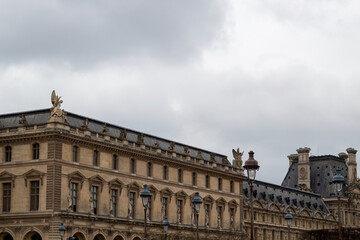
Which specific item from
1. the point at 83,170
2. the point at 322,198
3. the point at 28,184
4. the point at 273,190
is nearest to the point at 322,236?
the point at 83,170

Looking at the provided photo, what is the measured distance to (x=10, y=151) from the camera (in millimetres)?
77875

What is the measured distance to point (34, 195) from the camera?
247 ft

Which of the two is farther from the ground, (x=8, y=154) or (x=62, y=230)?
(x=8, y=154)

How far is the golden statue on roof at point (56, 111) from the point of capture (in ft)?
247

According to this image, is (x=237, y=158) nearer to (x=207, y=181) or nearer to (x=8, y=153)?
(x=207, y=181)

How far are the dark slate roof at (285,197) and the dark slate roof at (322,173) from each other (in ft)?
21.1

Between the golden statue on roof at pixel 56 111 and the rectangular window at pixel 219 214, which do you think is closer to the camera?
the golden statue on roof at pixel 56 111

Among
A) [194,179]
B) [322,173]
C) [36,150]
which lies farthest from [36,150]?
[322,173]

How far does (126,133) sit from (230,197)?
24.9 meters

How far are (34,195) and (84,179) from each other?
569 cm

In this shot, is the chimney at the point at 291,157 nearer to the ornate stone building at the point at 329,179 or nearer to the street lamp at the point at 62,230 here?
the ornate stone building at the point at 329,179

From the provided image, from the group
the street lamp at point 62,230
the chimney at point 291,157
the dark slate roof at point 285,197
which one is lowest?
the street lamp at point 62,230

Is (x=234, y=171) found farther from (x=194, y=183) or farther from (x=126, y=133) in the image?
(x=126, y=133)

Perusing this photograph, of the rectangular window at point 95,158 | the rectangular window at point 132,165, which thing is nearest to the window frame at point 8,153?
the rectangular window at point 95,158
